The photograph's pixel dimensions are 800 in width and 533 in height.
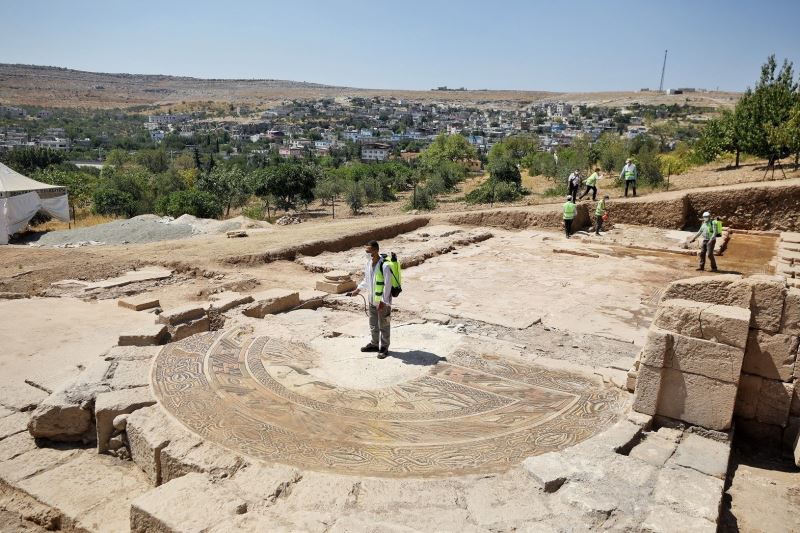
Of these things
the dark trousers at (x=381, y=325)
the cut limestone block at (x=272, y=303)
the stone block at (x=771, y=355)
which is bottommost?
the cut limestone block at (x=272, y=303)

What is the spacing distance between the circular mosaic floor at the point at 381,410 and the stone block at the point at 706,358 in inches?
36.7

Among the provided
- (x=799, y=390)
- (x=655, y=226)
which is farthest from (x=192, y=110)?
(x=799, y=390)

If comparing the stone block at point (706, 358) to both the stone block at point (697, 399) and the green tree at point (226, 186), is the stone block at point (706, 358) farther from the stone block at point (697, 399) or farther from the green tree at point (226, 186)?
the green tree at point (226, 186)

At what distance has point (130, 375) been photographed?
259 inches

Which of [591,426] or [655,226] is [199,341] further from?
[655,226]

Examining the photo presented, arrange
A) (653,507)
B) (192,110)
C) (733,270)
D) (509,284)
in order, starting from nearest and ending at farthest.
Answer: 1. (653,507)
2. (509,284)
3. (733,270)
4. (192,110)

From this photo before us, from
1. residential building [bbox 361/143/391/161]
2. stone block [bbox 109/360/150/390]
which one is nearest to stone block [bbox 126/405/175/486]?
stone block [bbox 109/360/150/390]

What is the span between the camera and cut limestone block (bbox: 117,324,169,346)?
7.69 metres

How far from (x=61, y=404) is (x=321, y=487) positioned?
3.23 metres

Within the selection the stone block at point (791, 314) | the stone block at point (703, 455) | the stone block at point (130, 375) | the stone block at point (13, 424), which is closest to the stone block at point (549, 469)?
the stone block at point (703, 455)

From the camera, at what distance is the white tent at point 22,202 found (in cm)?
1843

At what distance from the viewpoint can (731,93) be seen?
168 metres

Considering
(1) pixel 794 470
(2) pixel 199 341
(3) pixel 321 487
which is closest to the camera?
(3) pixel 321 487

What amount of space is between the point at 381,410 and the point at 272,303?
160 inches
